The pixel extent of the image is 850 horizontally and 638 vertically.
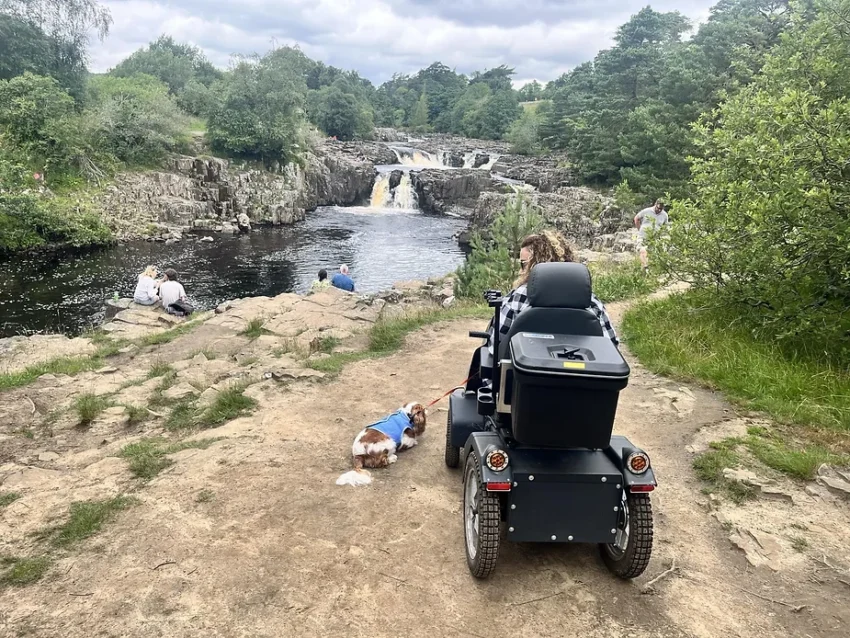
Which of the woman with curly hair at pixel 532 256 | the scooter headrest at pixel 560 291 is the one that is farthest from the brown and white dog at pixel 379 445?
the scooter headrest at pixel 560 291

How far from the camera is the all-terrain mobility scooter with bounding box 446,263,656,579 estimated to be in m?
2.74

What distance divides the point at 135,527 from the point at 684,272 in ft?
24.2

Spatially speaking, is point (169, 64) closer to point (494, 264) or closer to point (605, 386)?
point (494, 264)

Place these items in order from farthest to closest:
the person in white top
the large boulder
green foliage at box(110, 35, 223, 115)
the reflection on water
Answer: green foliage at box(110, 35, 223, 115)
the large boulder
the reflection on water
the person in white top

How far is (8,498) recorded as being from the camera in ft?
13.4

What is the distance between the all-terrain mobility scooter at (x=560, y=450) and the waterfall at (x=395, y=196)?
3854cm

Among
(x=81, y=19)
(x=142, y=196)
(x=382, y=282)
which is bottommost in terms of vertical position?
(x=382, y=282)

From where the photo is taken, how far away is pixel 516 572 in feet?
10.6

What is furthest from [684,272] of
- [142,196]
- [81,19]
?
[81,19]

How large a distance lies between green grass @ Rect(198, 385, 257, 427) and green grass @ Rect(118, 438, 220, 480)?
0.54 meters

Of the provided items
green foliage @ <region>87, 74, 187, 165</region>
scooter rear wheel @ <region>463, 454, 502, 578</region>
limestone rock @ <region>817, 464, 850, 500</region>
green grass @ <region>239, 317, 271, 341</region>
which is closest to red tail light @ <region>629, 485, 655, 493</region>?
scooter rear wheel @ <region>463, 454, 502, 578</region>

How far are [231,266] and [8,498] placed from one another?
66.1ft

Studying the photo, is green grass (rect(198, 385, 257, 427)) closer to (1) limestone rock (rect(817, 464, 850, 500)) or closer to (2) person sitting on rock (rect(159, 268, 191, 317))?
(1) limestone rock (rect(817, 464, 850, 500))

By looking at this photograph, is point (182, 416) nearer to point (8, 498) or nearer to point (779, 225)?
point (8, 498)
